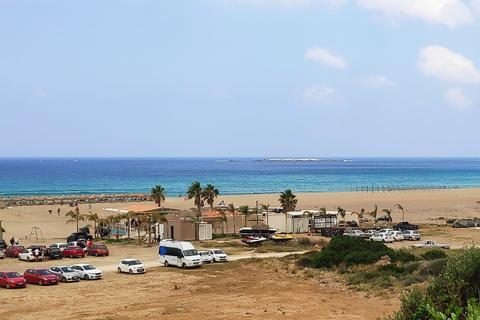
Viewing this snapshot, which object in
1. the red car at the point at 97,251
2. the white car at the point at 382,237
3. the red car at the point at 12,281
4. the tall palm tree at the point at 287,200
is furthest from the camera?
the tall palm tree at the point at 287,200

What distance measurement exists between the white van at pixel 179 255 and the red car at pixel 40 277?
7.56m

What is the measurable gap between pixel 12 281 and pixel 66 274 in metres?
2.91

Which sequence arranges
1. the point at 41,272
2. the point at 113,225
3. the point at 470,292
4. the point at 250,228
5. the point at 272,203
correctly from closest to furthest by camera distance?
1. the point at 470,292
2. the point at 41,272
3. the point at 250,228
4. the point at 113,225
5. the point at 272,203

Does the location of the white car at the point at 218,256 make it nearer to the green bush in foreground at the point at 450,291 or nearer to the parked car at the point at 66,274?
the parked car at the point at 66,274

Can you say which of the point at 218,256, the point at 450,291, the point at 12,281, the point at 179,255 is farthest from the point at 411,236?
the point at 450,291

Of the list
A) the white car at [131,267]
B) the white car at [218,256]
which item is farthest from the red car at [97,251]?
the white car at [218,256]

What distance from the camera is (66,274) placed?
29859 millimetres

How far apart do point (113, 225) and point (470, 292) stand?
47.9m

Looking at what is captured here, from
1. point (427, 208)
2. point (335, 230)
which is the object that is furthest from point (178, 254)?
point (427, 208)

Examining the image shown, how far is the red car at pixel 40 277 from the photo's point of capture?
2888cm

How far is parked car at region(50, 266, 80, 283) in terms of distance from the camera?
29.8 m

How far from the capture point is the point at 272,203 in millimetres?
93500

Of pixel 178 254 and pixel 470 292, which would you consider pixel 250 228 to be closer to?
pixel 178 254

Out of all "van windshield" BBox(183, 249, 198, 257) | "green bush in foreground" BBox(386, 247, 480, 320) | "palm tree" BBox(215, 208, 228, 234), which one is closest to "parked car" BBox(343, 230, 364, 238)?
"palm tree" BBox(215, 208, 228, 234)
